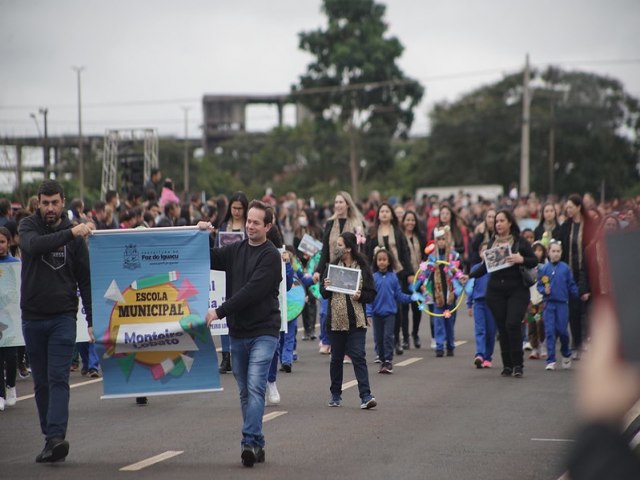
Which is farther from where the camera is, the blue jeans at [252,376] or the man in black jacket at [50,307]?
the man in black jacket at [50,307]

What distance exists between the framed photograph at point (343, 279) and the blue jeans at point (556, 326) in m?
4.44

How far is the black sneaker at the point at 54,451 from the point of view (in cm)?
920

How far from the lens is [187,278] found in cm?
981

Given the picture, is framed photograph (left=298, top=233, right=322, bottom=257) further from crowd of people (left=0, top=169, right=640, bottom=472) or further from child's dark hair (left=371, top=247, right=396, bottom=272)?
child's dark hair (left=371, top=247, right=396, bottom=272)

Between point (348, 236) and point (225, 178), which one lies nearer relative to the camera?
point (348, 236)

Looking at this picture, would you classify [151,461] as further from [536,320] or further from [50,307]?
[536,320]

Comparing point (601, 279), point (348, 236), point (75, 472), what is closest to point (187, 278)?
point (75, 472)

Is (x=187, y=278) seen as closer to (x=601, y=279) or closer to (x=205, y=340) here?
(x=205, y=340)

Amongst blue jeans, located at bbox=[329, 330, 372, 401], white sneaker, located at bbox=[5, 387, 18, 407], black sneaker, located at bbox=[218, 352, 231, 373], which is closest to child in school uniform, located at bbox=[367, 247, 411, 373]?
black sneaker, located at bbox=[218, 352, 231, 373]

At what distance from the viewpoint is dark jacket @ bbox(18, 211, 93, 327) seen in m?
9.44

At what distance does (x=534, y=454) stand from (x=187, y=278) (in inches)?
126

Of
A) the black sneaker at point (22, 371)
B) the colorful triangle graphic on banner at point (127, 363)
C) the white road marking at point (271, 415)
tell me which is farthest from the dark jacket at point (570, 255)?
the colorful triangle graphic on banner at point (127, 363)

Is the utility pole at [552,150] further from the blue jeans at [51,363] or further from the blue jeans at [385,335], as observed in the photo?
the blue jeans at [51,363]

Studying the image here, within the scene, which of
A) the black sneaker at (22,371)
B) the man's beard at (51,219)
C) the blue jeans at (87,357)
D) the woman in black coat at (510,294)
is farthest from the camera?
the black sneaker at (22,371)
